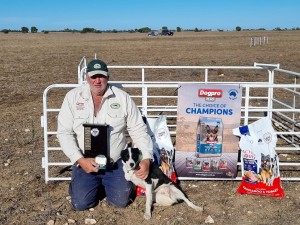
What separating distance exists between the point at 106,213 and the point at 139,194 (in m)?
0.60

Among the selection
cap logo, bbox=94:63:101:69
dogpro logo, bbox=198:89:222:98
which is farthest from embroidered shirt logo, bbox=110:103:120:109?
dogpro logo, bbox=198:89:222:98

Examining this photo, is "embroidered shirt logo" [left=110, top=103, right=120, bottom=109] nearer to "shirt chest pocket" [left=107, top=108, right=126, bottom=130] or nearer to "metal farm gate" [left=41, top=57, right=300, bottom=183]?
"shirt chest pocket" [left=107, top=108, right=126, bottom=130]

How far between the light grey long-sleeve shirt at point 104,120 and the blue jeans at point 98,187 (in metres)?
0.27

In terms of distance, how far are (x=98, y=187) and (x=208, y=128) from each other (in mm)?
1668

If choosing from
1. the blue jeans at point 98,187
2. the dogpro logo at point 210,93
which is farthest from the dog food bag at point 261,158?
the blue jeans at point 98,187

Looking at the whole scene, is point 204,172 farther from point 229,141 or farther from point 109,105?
point 109,105

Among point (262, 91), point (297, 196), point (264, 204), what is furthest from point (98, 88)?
point (262, 91)

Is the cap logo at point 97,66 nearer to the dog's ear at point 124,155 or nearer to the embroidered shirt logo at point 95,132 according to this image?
the embroidered shirt logo at point 95,132

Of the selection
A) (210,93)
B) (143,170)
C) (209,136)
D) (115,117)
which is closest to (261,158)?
(209,136)

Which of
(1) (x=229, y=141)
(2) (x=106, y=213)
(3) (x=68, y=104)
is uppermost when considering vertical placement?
(3) (x=68, y=104)

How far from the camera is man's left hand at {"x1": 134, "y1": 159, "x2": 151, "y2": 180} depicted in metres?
4.85

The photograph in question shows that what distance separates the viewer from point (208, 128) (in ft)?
18.8

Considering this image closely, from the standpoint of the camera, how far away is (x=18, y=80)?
17.2 metres

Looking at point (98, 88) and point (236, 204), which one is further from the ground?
point (98, 88)
